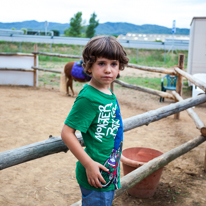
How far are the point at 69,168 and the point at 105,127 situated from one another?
6.27 feet

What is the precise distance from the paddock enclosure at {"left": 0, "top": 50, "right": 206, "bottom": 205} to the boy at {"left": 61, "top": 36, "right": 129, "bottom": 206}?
389 mm

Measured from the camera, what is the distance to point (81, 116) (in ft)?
3.52

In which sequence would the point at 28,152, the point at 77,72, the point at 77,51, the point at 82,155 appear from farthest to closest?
the point at 77,51 < the point at 77,72 < the point at 28,152 < the point at 82,155

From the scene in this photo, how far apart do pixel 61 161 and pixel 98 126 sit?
2.10 m

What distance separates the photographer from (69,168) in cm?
290

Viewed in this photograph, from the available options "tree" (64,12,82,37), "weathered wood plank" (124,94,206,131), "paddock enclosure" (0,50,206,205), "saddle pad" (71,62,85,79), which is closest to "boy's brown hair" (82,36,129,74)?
"paddock enclosure" (0,50,206,205)

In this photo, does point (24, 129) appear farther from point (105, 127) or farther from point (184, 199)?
point (105, 127)

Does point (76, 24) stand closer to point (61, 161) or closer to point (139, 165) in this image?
point (61, 161)

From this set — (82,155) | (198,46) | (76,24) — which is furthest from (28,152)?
(76,24)

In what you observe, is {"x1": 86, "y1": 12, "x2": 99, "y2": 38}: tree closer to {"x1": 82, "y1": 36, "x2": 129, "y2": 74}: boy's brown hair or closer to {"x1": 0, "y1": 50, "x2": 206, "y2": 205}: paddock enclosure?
{"x1": 0, "y1": 50, "x2": 206, "y2": 205}: paddock enclosure

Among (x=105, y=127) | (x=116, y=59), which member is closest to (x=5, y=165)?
(x=105, y=127)

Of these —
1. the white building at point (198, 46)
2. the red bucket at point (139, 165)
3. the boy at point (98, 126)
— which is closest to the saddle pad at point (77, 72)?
the white building at point (198, 46)

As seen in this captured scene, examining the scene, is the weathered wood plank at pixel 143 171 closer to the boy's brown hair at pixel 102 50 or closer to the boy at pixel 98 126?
the boy at pixel 98 126

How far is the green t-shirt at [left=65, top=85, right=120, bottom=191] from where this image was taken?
3.52 ft
